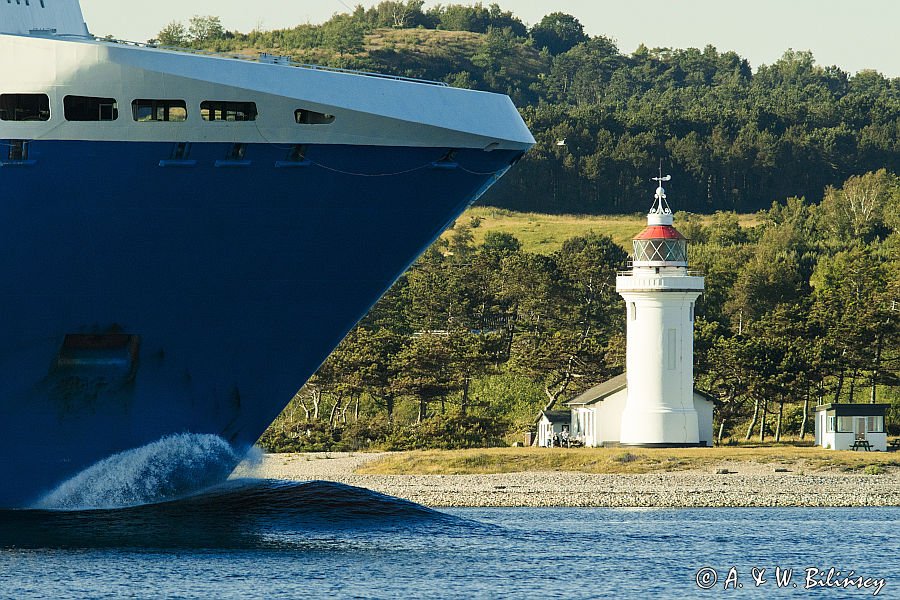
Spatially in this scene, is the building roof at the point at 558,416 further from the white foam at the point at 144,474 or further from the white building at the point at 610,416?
the white foam at the point at 144,474

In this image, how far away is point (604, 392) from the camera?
200ft

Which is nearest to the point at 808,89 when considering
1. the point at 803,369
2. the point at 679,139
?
the point at 679,139

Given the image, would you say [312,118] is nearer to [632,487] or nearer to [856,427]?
[632,487]

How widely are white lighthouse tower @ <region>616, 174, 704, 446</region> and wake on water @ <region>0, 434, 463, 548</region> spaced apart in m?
29.2

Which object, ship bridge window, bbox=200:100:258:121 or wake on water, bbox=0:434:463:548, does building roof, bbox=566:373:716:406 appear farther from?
ship bridge window, bbox=200:100:258:121

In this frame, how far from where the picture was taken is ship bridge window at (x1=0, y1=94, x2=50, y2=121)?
24594 mm

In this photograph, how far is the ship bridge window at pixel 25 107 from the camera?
24594mm

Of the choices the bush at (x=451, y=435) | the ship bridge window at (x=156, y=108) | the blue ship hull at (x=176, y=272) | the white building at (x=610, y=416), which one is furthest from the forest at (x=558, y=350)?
the ship bridge window at (x=156, y=108)

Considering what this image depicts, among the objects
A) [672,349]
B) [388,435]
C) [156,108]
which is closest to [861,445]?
[672,349]

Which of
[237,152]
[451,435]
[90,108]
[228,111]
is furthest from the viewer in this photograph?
[451,435]

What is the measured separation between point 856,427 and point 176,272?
38.4 meters

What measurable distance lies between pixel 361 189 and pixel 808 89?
168m

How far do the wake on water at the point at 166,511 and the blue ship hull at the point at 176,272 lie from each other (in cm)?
33

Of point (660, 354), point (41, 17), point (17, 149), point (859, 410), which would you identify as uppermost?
point (41, 17)
